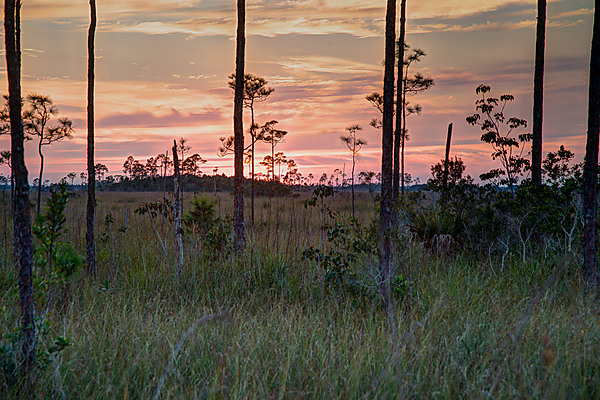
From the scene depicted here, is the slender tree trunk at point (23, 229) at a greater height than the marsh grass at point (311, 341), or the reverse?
the slender tree trunk at point (23, 229)

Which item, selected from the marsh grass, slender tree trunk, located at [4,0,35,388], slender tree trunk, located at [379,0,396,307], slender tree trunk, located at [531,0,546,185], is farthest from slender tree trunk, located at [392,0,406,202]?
slender tree trunk, located at [4,0,35,388]

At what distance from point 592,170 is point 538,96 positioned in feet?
17.3

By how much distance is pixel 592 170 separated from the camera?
6.01 metres

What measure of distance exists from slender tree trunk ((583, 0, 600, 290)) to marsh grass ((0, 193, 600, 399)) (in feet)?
1.37

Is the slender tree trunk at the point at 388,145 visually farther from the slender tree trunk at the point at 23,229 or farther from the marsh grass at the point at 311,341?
the slender tree trunk at the point at 23,229

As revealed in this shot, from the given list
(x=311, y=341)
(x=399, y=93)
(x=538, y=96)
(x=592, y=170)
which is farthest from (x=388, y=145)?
(x=399, y=93)

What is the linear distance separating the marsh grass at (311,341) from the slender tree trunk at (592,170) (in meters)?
0.42

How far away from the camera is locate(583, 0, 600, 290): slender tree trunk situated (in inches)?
236

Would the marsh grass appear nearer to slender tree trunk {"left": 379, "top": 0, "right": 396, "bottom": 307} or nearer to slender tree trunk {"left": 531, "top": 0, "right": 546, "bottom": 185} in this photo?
slender tree trunk {"left": 379, "top": 0, "right": 396, "bottom": 307}

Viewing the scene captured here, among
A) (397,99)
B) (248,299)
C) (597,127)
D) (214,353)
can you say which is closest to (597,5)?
(597,127)

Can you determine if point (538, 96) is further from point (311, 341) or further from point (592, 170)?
point (311, 341)

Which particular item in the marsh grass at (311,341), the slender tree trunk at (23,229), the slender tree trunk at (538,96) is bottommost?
the marsh grass at (311,341)


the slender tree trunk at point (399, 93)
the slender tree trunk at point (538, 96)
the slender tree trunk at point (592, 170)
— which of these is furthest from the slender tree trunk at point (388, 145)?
the slender tree trunk at point (399, 93)

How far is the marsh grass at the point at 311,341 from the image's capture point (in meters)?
3.15
